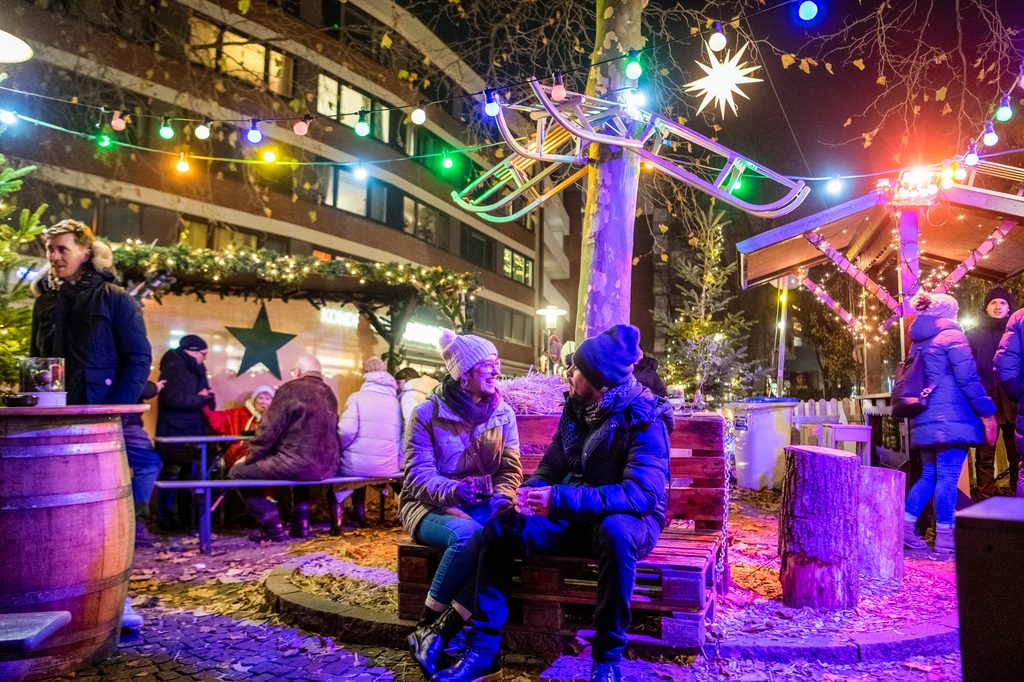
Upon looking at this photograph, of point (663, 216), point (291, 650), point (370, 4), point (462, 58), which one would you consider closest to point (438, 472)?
point (291, 650)

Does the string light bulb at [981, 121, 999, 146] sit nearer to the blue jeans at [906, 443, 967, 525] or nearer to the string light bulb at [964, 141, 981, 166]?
the string light bulb at [964, 141, 981, 166]

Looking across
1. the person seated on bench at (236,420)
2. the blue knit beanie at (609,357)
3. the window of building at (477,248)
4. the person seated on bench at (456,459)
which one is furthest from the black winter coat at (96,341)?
the window of building at (477,248)

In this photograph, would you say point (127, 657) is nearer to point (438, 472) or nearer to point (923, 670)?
point (438, 472)

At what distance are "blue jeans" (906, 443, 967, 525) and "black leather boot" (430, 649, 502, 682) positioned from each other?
4.61m

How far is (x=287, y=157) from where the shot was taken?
2538 centimetres

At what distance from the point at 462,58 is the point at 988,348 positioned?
7.46 m

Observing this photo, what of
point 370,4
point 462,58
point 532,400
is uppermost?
point 370,4

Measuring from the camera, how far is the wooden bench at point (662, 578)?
354 cm

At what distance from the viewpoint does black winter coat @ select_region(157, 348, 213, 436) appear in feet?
26.0

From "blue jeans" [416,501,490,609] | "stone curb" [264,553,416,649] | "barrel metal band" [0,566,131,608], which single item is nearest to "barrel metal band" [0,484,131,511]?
"barrel metal band" [0,566,131,608]

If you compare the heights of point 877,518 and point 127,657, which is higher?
point 877,518

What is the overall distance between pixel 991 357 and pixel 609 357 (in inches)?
213

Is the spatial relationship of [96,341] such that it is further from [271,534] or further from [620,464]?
[620,464]

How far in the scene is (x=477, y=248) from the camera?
3972cm
